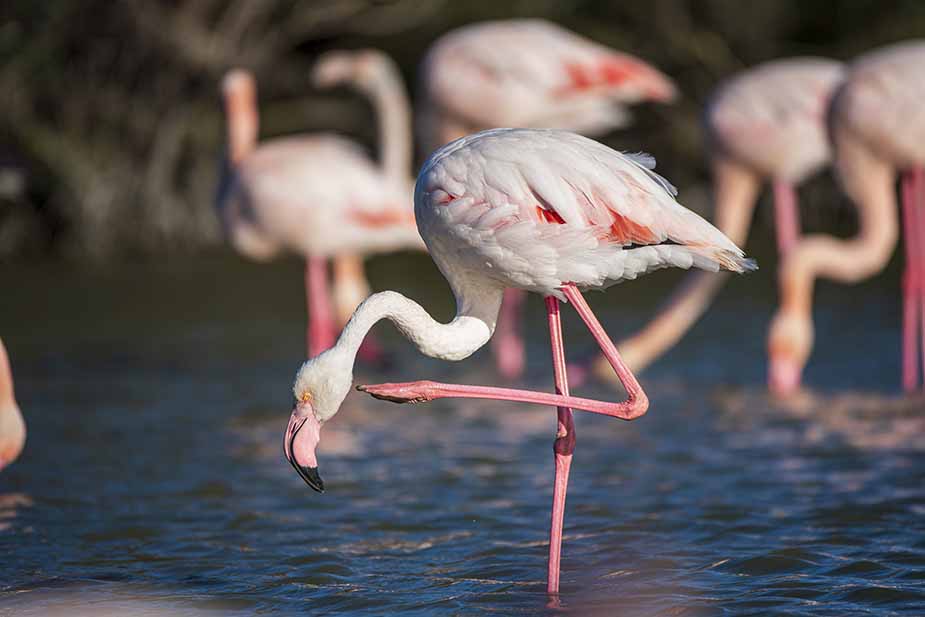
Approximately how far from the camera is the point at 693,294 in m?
8.91

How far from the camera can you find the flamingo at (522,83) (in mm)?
9344

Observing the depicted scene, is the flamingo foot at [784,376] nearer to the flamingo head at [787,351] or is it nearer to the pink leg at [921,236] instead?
the flamingo head at [787,351]

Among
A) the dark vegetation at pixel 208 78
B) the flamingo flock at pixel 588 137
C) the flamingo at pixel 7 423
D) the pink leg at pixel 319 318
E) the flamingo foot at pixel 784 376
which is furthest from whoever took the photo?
the dark vegetation at pixel 208 78

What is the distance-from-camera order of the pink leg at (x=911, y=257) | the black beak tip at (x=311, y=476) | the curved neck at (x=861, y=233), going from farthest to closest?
1. the pink leg at (x=911, y=257)
2. the curved neck at (x=861, y=233)
3. the black beak tip at (x=311, y=476)

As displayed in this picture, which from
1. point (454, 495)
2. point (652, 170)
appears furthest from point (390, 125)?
point (454, 495)

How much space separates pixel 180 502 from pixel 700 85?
46.2 ft

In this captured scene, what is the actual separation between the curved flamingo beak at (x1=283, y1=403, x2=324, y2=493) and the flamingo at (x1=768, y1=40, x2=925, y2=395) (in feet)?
14.1

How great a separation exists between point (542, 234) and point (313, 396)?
80 cm

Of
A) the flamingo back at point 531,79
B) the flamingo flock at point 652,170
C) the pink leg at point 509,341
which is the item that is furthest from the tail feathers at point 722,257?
the flamingo back at point 531,79

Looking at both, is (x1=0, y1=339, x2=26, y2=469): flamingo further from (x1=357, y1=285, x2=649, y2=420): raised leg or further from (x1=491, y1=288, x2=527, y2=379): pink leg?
(x1=491, y1=288, x2=527, y2=379): pink leg

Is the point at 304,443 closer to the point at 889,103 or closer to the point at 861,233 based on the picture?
the point at 889,103

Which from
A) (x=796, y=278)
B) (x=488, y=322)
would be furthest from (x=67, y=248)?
(x=488, y=322)

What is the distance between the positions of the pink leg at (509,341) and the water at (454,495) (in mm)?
144

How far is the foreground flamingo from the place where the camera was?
9.09m
